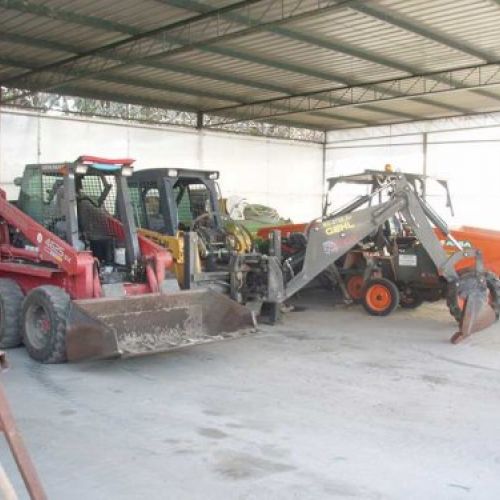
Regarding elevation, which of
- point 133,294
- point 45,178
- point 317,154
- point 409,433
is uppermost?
point 317,154

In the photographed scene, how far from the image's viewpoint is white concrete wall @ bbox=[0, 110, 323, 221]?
1680cm

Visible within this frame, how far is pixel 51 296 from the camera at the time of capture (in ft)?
23.8

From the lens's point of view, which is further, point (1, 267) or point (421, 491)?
point (1, 267)

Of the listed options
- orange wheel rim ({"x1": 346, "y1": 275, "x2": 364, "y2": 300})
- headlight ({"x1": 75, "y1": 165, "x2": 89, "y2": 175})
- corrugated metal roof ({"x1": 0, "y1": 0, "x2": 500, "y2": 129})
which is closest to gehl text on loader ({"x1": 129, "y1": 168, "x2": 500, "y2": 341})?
headlight ({"x1": 75, "y1": 165, "x2": 89, "y2": 175})

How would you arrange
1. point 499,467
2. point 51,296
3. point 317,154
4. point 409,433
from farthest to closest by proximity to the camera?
1. point 317,154
2. point 51,296
3. point 409,433
4. point 499,467

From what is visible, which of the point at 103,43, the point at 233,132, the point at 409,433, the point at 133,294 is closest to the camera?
the point at 409,433

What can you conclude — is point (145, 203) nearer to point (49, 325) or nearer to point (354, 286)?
point (49, 325)

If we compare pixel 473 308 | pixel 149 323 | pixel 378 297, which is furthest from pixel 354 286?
pixel 149 323

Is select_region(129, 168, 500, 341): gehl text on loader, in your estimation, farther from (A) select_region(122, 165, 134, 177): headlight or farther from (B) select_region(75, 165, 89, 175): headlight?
(B) select_region(75, 165, 89, 175): headlight

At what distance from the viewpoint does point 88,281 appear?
7531 mm

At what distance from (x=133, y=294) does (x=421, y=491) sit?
15.1 ft

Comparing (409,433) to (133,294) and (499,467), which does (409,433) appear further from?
(133,294)

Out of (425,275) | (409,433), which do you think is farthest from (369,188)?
(409,433)

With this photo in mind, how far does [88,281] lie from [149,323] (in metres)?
0.84
